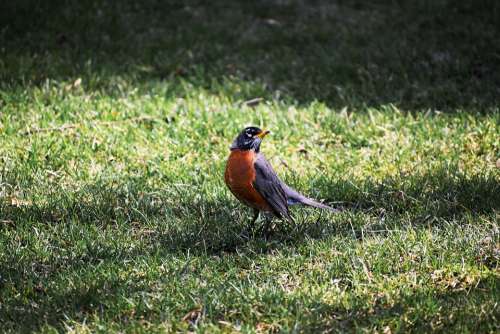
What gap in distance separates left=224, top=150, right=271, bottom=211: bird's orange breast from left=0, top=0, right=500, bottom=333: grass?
11.2 inches

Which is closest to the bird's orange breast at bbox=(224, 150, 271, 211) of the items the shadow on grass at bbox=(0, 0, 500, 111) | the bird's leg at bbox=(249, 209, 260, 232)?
the bird's leg at bbox=(249, 209, 260, 232)

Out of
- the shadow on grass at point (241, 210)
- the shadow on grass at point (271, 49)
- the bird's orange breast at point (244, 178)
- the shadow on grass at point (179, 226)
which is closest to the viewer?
the shadow on grass at point (179, 226)

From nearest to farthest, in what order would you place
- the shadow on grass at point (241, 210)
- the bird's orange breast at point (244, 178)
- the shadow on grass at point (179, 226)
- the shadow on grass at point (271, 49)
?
the shadow on grass at point (179, 226) < the bird's orange breast at point (244, 178) < the shadow on grass at point (241, 210) < the shadow on grass at point (271, 49)

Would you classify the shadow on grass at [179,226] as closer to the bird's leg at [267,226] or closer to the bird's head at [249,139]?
the bird's leg at [267,226]

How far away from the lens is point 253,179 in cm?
456

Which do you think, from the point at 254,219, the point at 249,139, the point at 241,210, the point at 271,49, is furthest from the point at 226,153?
the point at 271,49

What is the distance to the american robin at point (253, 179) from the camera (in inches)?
180

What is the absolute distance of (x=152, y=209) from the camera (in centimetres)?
512

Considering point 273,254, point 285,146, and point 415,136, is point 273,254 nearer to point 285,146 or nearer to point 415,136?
point 285,146

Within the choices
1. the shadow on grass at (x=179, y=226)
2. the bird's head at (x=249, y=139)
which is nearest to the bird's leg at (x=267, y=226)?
the shadow on grass at (x=179, y=226)

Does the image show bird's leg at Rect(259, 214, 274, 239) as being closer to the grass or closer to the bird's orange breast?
the grass

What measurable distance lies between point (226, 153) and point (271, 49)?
106 inches

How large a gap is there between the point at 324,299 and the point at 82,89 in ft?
13.1

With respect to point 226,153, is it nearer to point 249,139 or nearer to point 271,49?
point 249,139
